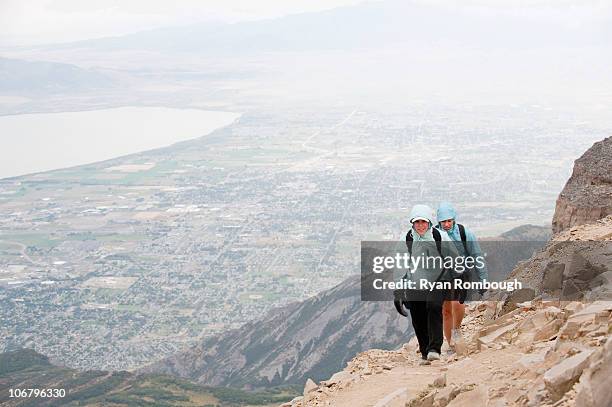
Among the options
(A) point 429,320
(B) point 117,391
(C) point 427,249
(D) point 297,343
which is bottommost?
(D) point 297,343

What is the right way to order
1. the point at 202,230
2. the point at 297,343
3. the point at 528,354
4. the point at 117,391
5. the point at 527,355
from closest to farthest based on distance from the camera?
the point at 527,355
the point at 528,354
the point at 117,391
the point at 297,343
the point at 202,230

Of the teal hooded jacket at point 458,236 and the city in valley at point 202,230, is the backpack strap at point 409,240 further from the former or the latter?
the city in valley at point 202,230

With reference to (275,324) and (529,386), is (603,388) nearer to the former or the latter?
(529,386)

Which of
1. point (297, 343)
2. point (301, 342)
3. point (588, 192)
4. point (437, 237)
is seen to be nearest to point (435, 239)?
point (437, 237)

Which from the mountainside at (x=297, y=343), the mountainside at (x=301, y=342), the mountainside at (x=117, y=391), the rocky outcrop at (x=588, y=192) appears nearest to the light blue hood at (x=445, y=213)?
the rocky outcrop at (x=588, y=192)

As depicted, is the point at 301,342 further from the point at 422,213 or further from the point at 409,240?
the point at 422,213

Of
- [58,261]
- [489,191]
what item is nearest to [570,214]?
[58,261]
